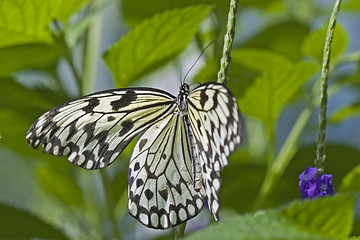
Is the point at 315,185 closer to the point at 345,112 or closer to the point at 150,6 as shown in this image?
the point at 345,112

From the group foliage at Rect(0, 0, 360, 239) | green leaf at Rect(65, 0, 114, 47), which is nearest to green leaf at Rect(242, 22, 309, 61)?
foliage at Rect(0, 0, 360, 239)

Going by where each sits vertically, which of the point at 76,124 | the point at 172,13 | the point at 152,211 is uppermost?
the point at 172,13

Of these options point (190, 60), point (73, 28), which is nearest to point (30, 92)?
point (73, 28)

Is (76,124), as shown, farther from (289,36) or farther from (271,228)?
(289,36)

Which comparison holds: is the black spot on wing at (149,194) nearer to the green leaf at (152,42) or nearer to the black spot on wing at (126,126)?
the black spot on wing at (126,126)

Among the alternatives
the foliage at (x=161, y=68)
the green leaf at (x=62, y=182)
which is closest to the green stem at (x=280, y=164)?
the foliage at (x=161, y=68)

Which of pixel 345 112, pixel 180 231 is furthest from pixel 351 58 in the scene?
pixel 180 231
